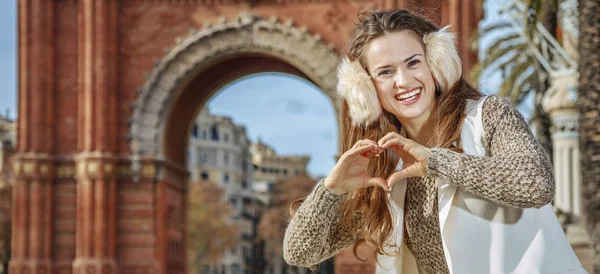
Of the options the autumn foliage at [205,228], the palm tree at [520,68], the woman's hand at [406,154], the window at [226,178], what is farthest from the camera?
the window at [226,178]

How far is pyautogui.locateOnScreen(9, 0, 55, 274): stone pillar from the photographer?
24281mm

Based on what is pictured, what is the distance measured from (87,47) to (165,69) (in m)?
1.77

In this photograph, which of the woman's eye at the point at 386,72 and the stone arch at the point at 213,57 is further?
the stone arch at the point at 213,57

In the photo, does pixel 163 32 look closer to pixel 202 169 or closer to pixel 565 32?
pixel 565 32

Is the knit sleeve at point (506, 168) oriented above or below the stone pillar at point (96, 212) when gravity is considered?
below

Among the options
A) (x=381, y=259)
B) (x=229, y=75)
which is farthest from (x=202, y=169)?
(x=381, y=259)

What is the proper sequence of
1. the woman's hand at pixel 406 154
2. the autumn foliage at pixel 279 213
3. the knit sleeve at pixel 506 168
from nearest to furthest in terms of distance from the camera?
1. the knit sleeve at pixel 506 168
2. the woman's hand at pixel 406 154
3. the autumn foliage at pixel 279 213

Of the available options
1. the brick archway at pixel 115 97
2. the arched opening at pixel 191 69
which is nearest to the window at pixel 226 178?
the arched opening at pixel 191 69

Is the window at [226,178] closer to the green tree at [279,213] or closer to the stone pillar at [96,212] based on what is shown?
the green tree at [279,213]

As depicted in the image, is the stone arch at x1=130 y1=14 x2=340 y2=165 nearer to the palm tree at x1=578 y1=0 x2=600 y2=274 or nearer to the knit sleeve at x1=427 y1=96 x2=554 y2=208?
the palm tree at x1=578 y1=0 x2=600 y2=274

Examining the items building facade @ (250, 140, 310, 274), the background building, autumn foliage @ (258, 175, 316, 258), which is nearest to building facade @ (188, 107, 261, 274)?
building facade @ (250, 140, 310, 274)

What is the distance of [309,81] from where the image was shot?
26.5 metres

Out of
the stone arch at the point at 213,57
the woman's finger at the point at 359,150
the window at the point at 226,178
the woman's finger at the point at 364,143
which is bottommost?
the woman's finger at the point at 359,150

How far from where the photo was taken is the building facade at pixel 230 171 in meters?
91.2
